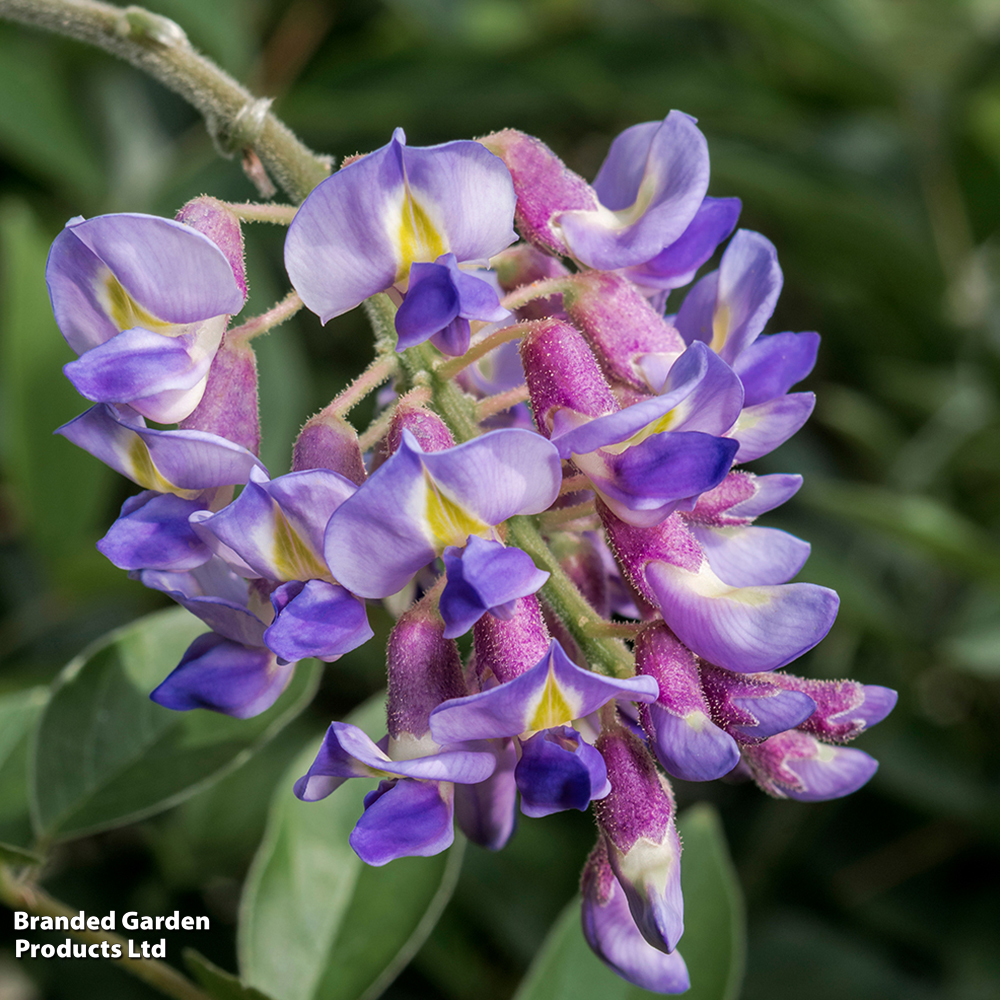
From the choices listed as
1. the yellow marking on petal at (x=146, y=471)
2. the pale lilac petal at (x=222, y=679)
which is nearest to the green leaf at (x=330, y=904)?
the pale lilac petal at (x=222, y=679)

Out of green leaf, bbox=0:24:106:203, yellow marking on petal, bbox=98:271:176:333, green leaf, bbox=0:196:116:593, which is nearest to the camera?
yellow marking on petal, bbox=98:271:176:333

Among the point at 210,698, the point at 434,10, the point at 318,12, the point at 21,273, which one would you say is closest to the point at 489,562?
the point at 210,698

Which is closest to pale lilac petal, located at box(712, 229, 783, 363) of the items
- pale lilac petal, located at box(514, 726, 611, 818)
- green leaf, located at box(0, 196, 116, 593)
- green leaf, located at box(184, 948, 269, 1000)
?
pale lilac petal, located at box(514, 726, 611, 818)

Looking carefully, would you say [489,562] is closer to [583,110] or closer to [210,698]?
[210,698]

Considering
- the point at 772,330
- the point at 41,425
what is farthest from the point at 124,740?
the point at 772,330

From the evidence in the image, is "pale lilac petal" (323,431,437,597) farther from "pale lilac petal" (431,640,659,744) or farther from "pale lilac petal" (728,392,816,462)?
"pale lilac petal" (728,392,816,462)

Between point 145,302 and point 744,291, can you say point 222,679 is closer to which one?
point 145,302

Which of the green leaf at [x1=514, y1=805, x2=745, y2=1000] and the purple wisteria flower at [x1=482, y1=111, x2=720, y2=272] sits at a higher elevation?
the purple wisteria flower at [x1=482, y1=111, x2=720, y2=272]

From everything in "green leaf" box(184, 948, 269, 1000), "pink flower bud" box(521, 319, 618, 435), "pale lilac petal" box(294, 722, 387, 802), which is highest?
"pink flower bud" box(521, 319, 618, 435)
